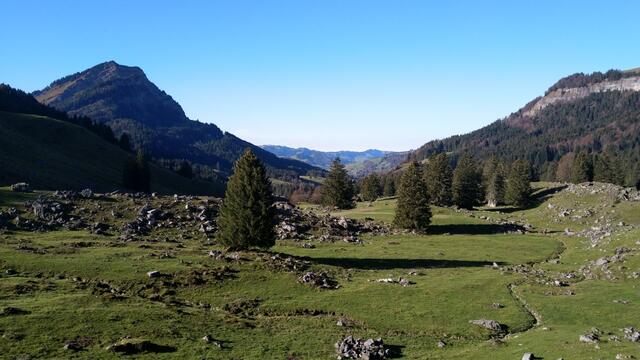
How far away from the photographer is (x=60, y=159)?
145 meters

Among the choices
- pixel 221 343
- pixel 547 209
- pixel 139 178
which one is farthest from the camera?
pixel 139 178

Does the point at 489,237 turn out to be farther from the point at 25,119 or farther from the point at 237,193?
the point at 25,119

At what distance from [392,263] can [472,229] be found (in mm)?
38913

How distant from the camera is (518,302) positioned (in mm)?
45094

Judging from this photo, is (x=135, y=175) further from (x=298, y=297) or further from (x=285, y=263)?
(x=298, y=297)

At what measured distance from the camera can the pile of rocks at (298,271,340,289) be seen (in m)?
48.5

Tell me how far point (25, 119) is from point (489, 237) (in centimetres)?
17578

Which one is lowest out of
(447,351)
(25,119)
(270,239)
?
(447,351)

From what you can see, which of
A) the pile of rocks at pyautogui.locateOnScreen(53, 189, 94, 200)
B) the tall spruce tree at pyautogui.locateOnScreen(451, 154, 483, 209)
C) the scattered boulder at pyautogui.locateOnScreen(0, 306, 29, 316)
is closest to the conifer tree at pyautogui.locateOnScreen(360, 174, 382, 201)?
the tall spruce tree at pyautogui.locateOnScreen(451, 154, 483, 209)

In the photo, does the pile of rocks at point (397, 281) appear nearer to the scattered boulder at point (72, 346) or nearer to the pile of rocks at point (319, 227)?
the pile of rocks at point (319, 227)

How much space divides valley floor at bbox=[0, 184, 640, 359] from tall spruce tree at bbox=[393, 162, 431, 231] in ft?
46.9

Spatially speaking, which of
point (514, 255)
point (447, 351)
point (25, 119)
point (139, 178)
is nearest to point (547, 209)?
point (514, 255)

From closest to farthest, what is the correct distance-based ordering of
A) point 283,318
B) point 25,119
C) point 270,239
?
point 283,318 < point 270,239 < point 25,119

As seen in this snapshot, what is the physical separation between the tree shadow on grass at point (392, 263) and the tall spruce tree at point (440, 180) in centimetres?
6221
